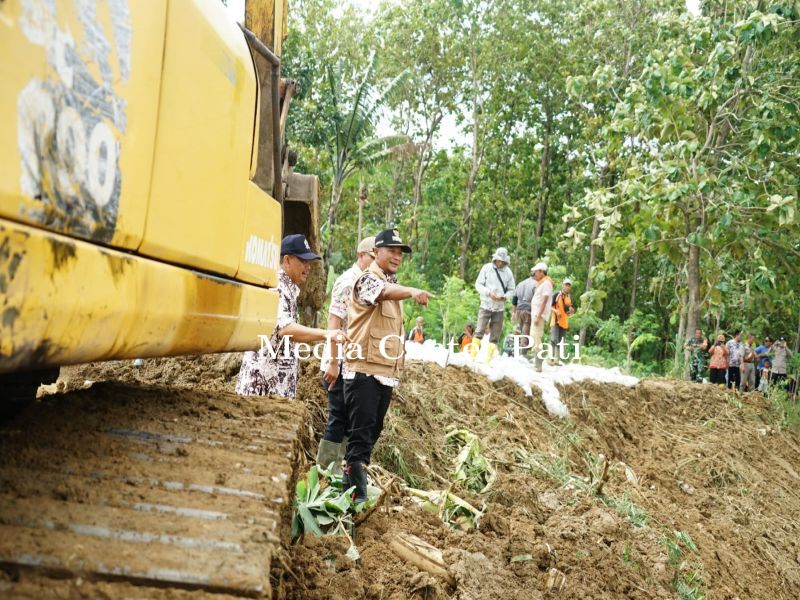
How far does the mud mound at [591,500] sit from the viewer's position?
456cm

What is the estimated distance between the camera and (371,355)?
16.8 ft

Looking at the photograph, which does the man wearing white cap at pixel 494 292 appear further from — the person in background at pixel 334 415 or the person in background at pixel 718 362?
the person in background at pixel 718 362

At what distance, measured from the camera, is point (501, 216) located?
32594 millimetres

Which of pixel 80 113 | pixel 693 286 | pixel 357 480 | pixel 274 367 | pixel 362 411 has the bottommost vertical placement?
pixel 357 480

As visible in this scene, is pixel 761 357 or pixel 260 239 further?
pixel 761 357

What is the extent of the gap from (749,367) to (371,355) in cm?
1911

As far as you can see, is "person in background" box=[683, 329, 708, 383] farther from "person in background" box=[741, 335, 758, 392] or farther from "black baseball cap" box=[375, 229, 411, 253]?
"black baseball cap" box=[375, 229, 411, 253]

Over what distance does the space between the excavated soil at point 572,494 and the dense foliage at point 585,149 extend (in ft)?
10.4

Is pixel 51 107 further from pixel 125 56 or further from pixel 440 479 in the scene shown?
pixel 440 479

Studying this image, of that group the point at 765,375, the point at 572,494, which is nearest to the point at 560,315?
the point at 572,494

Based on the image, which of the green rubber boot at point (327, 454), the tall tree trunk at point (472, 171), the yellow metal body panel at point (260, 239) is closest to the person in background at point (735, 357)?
the tall tree trunk at point (472, 171)

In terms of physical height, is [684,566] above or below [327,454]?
below

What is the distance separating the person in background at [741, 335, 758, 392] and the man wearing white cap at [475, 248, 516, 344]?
1110 cm

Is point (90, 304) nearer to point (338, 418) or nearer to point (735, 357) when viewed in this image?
point (338, 418)
